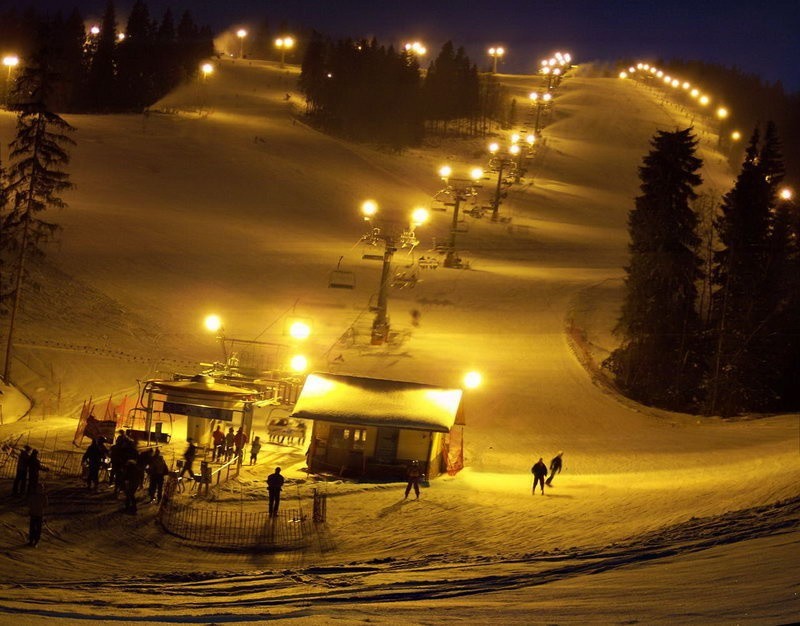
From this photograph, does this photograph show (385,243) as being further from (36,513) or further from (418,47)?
(418,47)

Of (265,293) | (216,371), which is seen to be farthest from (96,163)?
(216,371)

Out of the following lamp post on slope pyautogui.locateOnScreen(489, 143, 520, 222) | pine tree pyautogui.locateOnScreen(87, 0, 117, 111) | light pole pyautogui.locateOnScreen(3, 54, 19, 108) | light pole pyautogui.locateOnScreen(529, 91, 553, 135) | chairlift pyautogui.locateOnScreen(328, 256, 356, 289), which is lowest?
chairlift pyautogui.locateOnScreen(328, 256, 356, 289)

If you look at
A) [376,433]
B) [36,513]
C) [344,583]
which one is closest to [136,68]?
[376,433]

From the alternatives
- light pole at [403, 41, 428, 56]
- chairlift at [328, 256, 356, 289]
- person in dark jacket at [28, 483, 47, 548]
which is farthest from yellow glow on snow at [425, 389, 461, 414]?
light pole at [403, 41, 428, 56]

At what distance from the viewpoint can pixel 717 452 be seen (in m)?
26.0

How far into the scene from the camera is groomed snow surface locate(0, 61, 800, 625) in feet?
32.6

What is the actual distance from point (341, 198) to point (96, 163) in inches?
653

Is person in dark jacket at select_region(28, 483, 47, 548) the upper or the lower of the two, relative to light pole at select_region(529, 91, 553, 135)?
lower

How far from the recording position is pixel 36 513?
12.4m

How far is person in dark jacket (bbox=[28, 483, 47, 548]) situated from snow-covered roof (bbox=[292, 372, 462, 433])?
928 centimetres

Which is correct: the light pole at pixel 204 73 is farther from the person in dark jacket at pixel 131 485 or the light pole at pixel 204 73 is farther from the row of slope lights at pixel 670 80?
the person in dark jacket at pixel 131 485

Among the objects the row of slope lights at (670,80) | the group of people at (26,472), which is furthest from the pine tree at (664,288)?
the row of slope lights at (670,80)

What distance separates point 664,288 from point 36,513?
33469 millimetres

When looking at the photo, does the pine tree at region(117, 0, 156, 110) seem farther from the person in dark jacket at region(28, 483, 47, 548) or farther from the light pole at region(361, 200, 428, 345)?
the person in dark jacket at region(28, 483, 47, 548)
